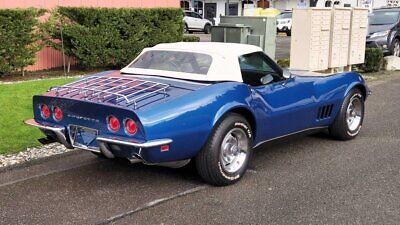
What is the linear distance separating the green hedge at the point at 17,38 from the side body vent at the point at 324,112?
724 centimetres

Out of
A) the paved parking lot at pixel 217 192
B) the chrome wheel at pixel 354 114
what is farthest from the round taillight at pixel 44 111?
the chrome wheel at pixel 354 114

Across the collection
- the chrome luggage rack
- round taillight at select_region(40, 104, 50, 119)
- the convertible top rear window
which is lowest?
round taillight at select_region(40, 104, 50, 119)

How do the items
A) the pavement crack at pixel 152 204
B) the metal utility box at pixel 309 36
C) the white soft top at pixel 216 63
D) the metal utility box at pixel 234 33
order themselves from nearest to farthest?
the pavement crack at pixel 152 204 < the white soft top at pixel 216 63 < the metal utility box at pixel 309 36 < the metal utility box at pixel 234 33

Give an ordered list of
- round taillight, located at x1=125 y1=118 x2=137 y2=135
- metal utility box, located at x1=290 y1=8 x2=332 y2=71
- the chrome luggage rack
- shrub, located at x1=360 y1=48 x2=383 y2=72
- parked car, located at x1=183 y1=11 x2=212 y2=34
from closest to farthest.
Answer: round taillight, located at x1=125 y1=118 x2=137 y2=135 < the chrome luggage rack < metal utility box, located at x1=290 y1=8 x2=332 y2=71 < shrub, located at x1=360 y1=48 x2=383 y2=72 < parked car, located at x1=183 y1=11 x2=212 y2=34

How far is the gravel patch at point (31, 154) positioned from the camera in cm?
589

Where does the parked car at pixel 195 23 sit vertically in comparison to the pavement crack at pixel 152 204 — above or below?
above

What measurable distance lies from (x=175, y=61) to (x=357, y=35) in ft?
28.9

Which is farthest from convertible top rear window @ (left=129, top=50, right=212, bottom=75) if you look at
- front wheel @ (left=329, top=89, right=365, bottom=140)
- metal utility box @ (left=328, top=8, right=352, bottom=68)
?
metal utility box @ (left=328, top=8, right=352, bottom=68)

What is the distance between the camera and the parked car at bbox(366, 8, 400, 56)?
16.2m

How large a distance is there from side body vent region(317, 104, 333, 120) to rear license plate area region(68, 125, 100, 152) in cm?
285

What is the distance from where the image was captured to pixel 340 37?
Result: 12516mm

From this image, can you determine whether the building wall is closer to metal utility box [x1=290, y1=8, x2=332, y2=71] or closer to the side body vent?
metal utility box [x1=290, y1=8, x2=332, y2=71]

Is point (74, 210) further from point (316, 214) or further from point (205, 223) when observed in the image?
point (316, 214)

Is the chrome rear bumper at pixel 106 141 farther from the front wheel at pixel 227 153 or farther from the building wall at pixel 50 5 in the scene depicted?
the building wall at pixel 50 5
